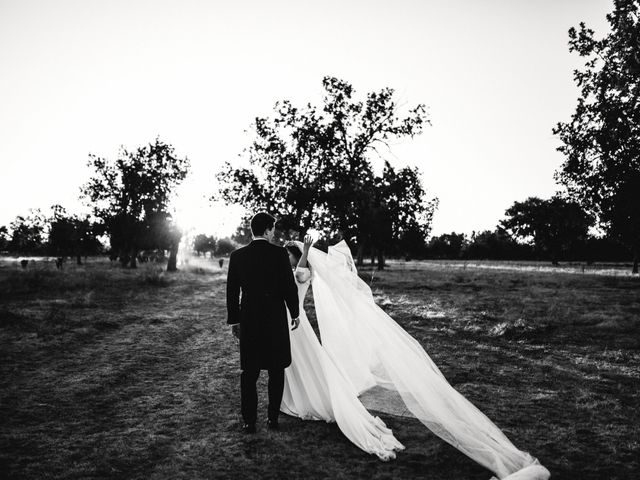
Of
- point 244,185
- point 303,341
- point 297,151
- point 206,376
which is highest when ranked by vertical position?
point 297,151

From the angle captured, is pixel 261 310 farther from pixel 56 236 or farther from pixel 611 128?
pixel 56 236

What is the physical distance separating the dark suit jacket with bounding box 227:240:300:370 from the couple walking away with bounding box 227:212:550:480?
0.4 inches

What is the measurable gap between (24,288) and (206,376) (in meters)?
16.4

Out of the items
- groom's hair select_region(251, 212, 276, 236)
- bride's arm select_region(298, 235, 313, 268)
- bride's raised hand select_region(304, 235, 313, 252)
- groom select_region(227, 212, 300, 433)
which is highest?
groom's hair select_region(251, 212, 276, 236)

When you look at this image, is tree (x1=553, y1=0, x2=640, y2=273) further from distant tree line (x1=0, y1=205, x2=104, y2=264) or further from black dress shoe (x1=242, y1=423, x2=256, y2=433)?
distant tree line (x1=0, y1=205, x2=104, y2=264)

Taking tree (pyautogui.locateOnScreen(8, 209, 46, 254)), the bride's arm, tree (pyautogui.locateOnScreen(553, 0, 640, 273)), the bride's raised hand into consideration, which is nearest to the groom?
the bride's raised hand

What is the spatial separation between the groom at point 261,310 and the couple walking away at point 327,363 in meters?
0.01

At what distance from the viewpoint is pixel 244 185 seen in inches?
958

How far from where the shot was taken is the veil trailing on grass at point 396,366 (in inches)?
147

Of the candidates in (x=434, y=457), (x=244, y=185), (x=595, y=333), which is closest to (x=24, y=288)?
(x=244, y=185)

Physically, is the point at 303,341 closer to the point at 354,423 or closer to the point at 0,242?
the point at 354,423

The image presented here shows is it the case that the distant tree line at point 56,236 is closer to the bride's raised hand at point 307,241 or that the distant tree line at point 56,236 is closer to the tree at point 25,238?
the tree at point 25,238

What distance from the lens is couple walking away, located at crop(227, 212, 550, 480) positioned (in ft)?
13.2

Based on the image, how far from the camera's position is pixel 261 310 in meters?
4.50
